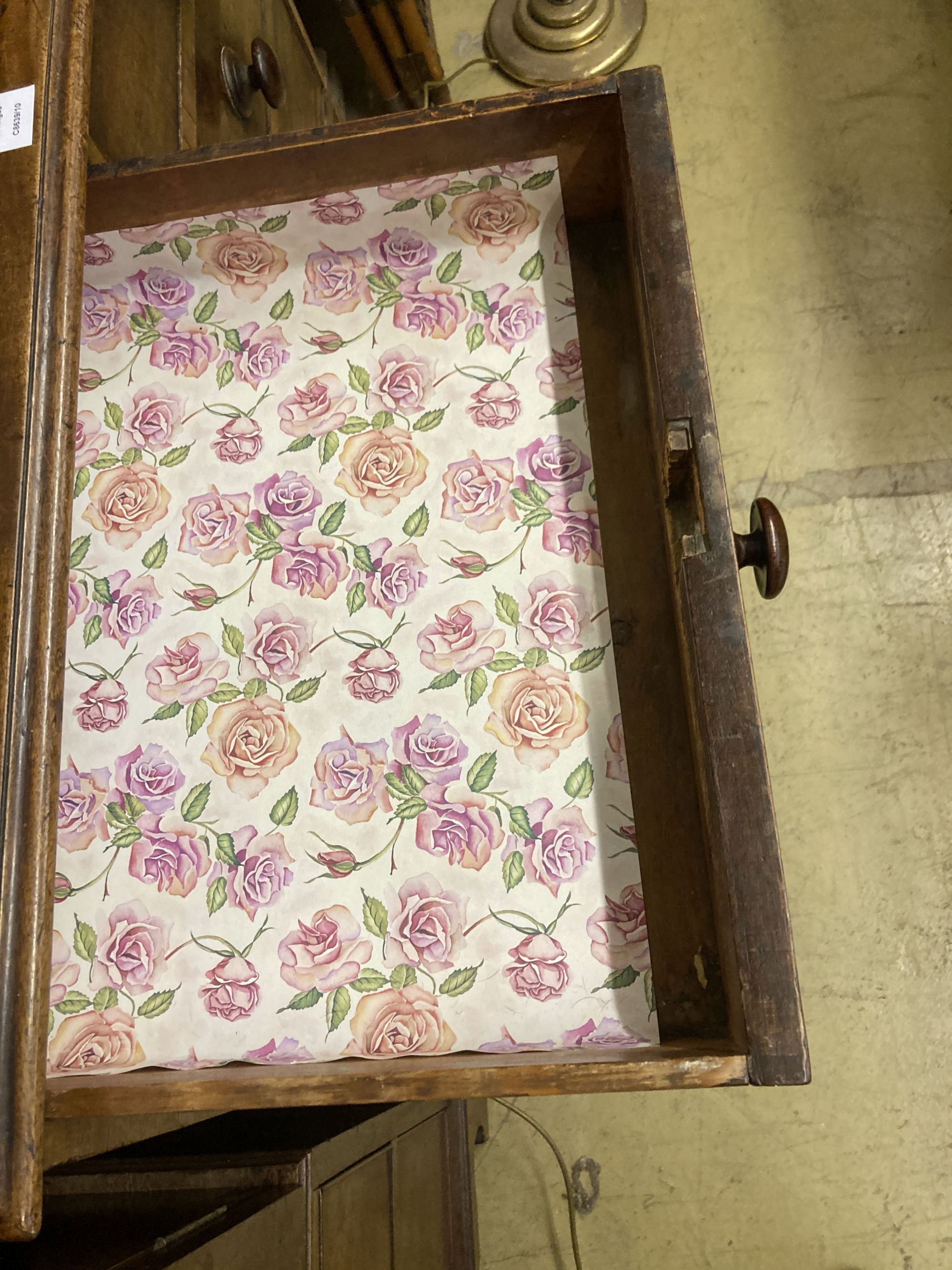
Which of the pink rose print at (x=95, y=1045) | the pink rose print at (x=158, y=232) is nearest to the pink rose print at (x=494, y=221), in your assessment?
the pink rose print at (x=158, y=232)

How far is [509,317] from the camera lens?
1190 mm

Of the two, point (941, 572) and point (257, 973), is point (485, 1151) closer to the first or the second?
point (257, 973)

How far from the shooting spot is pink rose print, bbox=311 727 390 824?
105 cm

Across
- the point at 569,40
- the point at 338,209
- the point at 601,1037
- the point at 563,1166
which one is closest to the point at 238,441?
the point at 338,209

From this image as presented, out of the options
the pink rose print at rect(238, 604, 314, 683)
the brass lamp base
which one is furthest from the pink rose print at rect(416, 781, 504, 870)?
the brass lamp base

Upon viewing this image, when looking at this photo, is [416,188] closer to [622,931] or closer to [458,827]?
[458,827]

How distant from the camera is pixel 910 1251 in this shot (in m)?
1.77

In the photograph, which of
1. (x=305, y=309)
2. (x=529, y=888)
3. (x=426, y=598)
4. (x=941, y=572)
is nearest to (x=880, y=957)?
(x=941, y=572)

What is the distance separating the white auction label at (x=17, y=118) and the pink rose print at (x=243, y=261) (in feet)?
0.95

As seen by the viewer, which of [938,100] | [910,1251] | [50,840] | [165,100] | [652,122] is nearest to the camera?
[50,840]

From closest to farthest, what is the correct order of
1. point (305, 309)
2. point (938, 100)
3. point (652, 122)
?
point (652, 122), point (305, 309), point (938, 100)

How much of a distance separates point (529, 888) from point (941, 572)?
4.78ft

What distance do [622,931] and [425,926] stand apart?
21 cm

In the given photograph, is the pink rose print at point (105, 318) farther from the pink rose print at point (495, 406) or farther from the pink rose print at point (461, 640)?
the pink rose print at point (461, 640)
